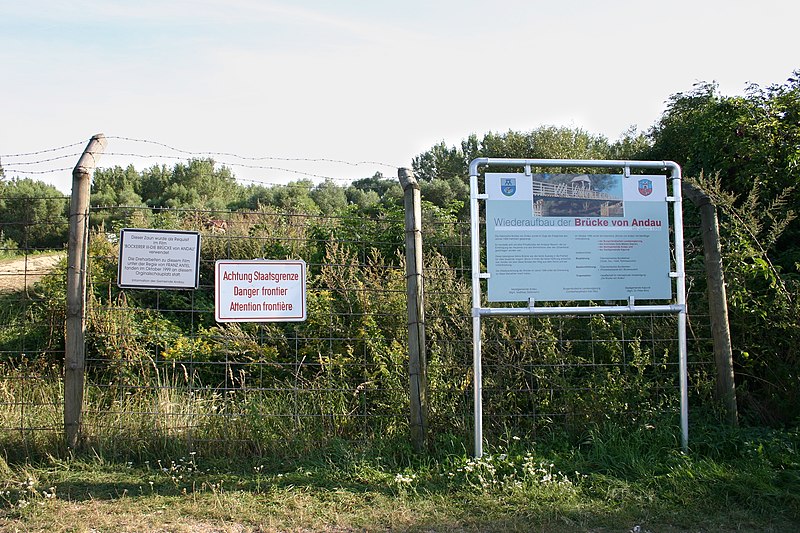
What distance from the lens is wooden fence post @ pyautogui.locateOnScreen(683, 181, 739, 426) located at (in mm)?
5945

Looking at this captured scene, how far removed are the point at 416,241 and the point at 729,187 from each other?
→ 4745 millimetres

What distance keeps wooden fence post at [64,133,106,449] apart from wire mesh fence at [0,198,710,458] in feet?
0.53

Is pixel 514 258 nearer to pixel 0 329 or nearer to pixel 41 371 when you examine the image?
pixel 41 371

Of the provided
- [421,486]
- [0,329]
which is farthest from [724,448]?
[0,329]

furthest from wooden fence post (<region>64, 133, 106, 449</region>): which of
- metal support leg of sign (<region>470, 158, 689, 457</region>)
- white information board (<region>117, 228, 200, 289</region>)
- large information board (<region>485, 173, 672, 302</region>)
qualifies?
Result: large information board (<region>485, 173, 672, 302</region>)

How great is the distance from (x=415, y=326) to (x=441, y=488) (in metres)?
1.34

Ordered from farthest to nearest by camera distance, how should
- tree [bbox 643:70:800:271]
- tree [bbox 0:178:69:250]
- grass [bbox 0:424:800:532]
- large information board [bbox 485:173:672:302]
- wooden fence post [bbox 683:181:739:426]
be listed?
tree [bbox 0:178:69:250], tree [bbox 643:70:800:271], wooden fence post [bbox 683:181:739:426], large information board [bbox 485:173:672:302], grass [bbox 0:424:800:532]

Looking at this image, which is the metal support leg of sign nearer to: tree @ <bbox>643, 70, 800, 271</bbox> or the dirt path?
tree @ <bbox>643, 70, 800, 271</bbox>

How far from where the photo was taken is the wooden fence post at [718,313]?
5945 millimetres

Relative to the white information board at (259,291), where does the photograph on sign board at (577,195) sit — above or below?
above

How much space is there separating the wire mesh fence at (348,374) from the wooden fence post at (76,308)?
162mm

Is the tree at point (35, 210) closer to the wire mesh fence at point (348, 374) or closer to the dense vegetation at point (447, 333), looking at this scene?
the dense vegetation at point (447, 333)

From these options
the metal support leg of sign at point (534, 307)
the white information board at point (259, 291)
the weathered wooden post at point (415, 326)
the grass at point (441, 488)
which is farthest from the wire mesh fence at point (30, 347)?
the metal support leg of sign at point (534, 307)

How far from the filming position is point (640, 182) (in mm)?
5809
